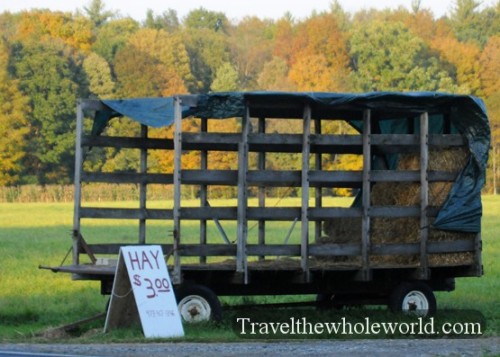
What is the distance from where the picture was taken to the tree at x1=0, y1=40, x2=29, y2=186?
9156 cm

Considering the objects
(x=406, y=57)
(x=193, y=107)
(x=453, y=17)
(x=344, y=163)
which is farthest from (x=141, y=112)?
(x=453, y=17)

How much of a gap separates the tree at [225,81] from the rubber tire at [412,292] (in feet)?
277

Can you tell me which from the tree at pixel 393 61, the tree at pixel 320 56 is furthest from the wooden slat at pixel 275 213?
the tree at pixel 393 61

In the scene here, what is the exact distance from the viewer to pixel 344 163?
251 feet

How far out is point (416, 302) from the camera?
57.3 feet

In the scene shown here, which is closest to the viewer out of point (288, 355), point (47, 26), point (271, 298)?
point (288, 355)

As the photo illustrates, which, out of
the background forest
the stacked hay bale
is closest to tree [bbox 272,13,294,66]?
the background forest

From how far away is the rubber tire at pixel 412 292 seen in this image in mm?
17297

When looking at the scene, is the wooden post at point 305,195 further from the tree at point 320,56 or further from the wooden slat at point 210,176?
the tree at point 320,56

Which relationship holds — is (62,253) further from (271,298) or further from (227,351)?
(227,351)

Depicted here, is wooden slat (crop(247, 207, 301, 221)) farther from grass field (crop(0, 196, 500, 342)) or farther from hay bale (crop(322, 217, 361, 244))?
hay bale (crop(322, 217, 361, 244))

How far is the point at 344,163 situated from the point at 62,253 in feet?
148

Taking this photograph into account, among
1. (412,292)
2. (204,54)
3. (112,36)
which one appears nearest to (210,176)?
(412,292)

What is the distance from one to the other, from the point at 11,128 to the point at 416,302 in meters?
78.9
